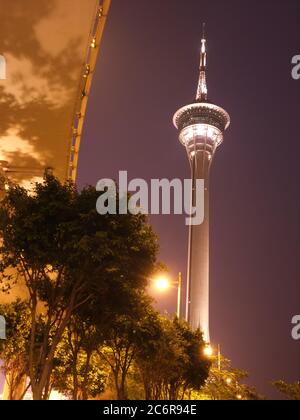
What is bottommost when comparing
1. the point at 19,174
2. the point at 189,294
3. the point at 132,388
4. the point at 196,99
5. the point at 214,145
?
the point at 132,388

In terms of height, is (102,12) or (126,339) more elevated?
(102,12)

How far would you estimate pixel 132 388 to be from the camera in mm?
26297

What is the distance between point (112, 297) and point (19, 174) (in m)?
14.3

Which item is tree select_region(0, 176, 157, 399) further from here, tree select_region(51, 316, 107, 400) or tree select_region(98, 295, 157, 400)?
tree select_region(51, 316, 107, 400)

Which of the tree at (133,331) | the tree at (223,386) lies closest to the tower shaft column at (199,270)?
the tree at (223,386)

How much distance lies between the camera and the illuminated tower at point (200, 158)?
81.2 metres

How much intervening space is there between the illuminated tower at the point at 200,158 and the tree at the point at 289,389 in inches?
1813

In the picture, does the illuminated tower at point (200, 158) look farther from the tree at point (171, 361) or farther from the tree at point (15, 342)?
the tree at point (15, 342)

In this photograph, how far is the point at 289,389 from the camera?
31609mm

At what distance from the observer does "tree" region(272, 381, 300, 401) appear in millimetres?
31094

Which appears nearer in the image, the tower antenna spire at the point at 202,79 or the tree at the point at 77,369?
the tree at the point at 77,369

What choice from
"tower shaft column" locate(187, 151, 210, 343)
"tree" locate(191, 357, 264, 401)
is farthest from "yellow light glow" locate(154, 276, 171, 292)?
"tower shaft column" locate(187, 151, 210, 343)

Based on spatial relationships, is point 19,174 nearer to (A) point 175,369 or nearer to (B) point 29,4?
(B) point 29,4

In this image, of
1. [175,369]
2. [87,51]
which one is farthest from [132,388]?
[87,51]
